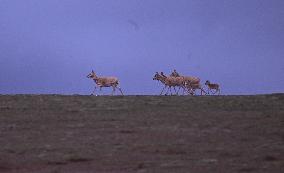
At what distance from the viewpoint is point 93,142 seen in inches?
690

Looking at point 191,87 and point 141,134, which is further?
point 191,87

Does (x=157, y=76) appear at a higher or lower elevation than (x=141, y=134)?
higher

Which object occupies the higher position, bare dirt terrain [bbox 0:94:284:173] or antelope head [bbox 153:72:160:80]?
antelope head [bbox 153:72:160:80]

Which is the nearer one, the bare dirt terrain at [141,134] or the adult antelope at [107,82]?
the bare dirt terrain at [141,134]

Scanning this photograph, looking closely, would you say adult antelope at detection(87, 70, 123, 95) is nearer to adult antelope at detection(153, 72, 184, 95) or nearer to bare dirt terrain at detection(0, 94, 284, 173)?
adult antelope at detection(153, 72, 184, 95)

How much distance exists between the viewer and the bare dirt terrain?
49.2 ft

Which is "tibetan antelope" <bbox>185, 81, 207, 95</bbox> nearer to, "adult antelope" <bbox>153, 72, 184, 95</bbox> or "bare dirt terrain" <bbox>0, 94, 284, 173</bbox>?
"adult antelope" <bbox>153, 72, 184, 95</bbox>

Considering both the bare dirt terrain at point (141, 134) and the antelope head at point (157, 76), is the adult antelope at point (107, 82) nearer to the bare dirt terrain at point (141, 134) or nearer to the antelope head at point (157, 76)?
the antelope head at point (157, 76)

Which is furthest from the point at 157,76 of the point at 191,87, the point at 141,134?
the point at 141,134

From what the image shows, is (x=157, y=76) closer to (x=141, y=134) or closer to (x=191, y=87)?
(x=191, y=87)

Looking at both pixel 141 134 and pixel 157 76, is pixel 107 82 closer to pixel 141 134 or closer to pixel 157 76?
pixel 157 76

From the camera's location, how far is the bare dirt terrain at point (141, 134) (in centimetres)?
1498

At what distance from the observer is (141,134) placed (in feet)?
60.3

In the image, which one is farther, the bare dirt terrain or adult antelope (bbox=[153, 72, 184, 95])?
adult antelope (bbox=[153, 72, 184, 95])
